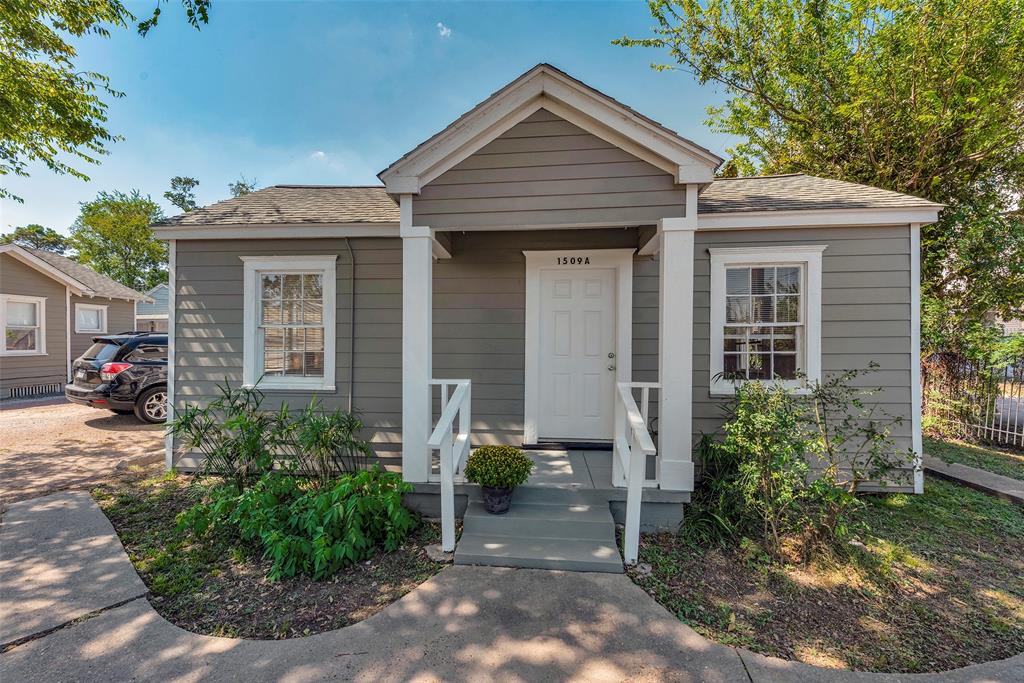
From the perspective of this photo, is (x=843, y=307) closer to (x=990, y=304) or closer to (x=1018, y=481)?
(x=1018, y=481)

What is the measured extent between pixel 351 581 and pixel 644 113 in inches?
164

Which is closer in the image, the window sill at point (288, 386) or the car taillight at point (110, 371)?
the window sill at point (288, 386)

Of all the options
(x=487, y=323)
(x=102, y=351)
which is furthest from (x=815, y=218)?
(x=102, y=351)

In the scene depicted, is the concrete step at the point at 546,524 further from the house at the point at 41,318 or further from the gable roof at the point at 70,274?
the gable roof at the point at 70,274

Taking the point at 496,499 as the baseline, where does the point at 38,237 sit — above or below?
above

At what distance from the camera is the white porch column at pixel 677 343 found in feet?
10.9

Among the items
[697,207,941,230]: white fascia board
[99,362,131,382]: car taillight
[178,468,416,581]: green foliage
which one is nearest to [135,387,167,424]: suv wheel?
[99,362,131,382]: car taillight

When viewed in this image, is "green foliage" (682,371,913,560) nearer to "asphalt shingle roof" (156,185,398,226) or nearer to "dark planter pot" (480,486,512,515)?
"dark planter pot" (480,486,512,515)

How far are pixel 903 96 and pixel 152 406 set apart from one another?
1475 cm

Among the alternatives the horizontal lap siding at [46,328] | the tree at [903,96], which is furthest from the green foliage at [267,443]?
the horizontal lap siding at [46,328]

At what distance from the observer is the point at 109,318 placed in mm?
12375

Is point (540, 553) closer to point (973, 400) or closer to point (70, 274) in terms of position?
point (973, 400)

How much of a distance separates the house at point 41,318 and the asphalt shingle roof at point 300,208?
9.04 meters

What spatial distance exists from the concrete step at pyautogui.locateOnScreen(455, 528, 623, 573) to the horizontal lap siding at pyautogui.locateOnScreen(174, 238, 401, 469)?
1874mm
